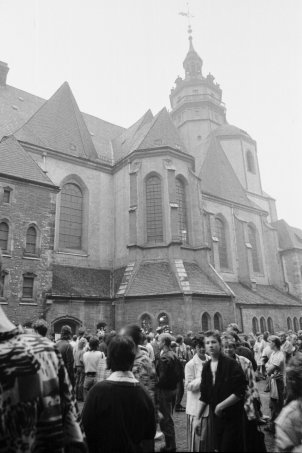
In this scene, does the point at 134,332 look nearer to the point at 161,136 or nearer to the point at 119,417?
the point at 119,417

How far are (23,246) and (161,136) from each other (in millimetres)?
13227

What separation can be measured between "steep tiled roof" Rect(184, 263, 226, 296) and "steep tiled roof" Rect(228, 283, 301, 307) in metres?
3.96

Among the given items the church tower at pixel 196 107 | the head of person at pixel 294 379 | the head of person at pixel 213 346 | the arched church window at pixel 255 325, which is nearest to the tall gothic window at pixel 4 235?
the head of person at pixel 213 346

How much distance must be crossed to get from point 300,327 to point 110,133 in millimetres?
24137

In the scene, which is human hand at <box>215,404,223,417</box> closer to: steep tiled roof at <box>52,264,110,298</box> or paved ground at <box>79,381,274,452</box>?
paved ground at <box>79,381,274,452</box>

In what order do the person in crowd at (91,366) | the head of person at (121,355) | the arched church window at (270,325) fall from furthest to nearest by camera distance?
the arched church window at (270,325) < the person in crowd at (91,366) < the head of person at (121,355)

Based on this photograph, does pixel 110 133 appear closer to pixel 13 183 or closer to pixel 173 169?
pixel 173 169

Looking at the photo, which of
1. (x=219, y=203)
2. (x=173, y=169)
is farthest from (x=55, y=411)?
(x=219, y=203)

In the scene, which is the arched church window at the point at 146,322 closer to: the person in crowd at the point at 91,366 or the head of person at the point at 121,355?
the person in crowd at the point at 91,366

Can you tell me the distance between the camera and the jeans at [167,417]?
18.3 feet

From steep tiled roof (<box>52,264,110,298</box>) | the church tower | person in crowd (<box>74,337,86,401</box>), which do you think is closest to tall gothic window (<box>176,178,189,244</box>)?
steep tiled roof (<box>52,264,110,298</box>)

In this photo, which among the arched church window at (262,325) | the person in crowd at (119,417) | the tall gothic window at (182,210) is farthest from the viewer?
the arched church window at (262,325)

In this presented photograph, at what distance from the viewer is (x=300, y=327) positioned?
97.9 feet

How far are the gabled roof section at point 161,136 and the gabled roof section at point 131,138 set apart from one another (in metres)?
0.92
